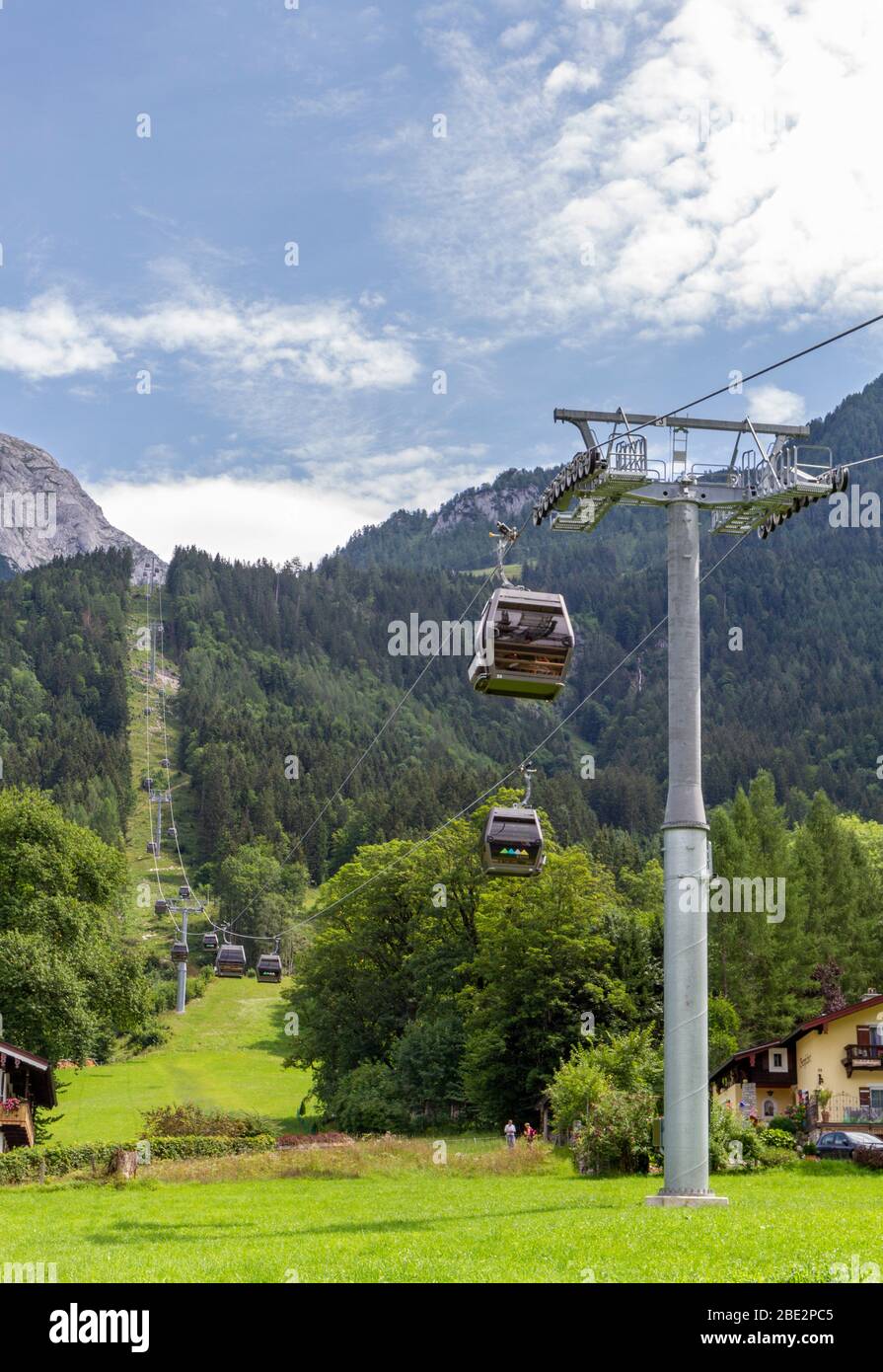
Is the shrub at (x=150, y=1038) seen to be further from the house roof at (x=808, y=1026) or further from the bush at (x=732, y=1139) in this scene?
the bush at (x=732, y=1139)

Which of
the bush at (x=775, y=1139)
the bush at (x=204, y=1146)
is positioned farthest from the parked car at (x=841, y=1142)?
the bush at (x=204, y=1146)

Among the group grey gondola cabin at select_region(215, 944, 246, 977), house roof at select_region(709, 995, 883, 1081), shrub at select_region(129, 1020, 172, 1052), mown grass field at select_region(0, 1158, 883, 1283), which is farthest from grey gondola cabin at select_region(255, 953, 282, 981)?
shrub at select_region(129, 1020, 172, 1052)

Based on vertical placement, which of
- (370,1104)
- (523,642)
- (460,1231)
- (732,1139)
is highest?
(523,642)

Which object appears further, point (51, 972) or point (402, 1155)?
point (51, 972)

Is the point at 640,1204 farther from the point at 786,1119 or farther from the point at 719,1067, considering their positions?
the point at 719,1067

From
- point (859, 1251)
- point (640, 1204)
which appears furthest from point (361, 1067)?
point (859, 1251)

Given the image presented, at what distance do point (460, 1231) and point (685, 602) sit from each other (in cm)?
1193

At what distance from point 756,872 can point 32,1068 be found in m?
46.5

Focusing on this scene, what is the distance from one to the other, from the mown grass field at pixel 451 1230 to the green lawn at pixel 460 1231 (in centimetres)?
4

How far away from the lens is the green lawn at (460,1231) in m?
17.1

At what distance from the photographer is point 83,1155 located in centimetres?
4584

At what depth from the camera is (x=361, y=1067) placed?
67.1 m

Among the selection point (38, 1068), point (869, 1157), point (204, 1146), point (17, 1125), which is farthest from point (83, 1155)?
point (869, 1157)
